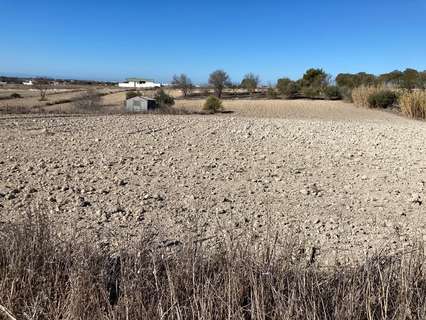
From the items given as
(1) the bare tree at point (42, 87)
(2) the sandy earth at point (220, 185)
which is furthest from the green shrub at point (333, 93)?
(2) the sandy earth at point (220, 185)

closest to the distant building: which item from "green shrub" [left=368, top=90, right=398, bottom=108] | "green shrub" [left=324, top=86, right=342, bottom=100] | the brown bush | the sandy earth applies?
the sandy earth

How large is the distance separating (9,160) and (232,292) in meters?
5.38

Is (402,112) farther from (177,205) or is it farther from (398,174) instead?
(177,205)

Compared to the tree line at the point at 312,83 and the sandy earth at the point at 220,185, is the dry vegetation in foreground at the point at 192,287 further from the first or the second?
the tree line at the point at 312,83

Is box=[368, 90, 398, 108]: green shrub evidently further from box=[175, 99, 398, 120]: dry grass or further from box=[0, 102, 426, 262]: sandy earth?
box=[0, 102, 426, 262]: sandy earth

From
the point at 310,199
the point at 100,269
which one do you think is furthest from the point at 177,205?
the point at 100,269

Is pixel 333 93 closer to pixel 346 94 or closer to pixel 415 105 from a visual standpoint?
pixel 346 94

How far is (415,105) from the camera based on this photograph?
58.4 feet

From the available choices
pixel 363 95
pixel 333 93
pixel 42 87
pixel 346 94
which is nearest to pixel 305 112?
pixel 363 95

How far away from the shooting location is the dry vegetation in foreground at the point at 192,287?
1.92 meters

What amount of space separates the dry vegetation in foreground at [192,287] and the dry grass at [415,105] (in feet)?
56.1

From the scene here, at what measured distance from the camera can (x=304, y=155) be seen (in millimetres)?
7586

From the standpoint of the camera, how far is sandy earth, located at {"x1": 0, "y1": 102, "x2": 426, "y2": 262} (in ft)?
12.9

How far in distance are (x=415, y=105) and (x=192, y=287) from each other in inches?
699
